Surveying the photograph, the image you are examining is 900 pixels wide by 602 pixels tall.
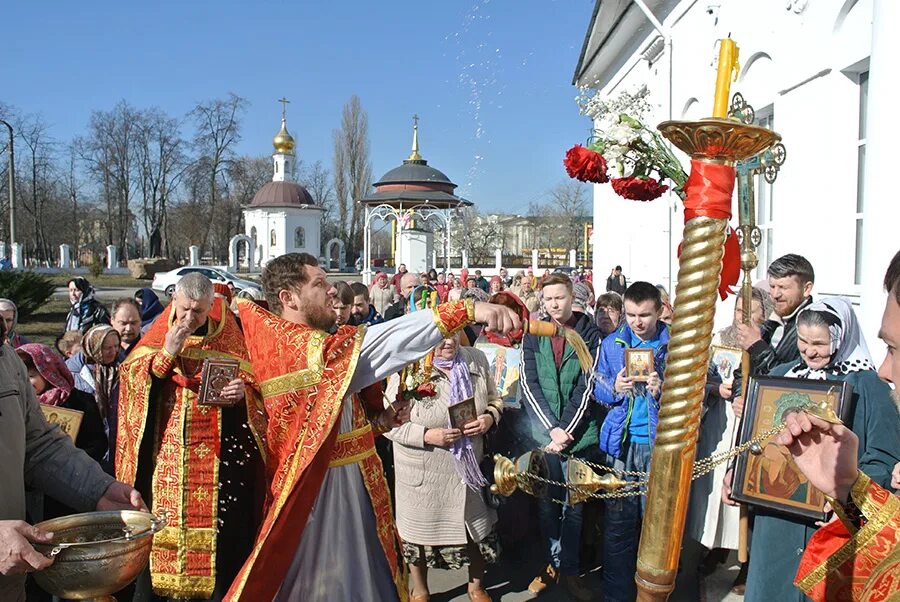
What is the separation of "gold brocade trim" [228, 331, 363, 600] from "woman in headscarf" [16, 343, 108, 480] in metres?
1.94

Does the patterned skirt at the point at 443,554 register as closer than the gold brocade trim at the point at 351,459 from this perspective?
No

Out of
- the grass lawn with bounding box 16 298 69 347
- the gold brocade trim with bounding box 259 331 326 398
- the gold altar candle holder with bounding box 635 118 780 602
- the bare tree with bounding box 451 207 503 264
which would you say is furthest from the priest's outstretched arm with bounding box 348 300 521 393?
the bare tree with bounding box 451 207 503 264

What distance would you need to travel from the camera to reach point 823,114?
7219 millimetres

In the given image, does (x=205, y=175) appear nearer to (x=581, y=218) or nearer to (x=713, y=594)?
(x=581, y=218)

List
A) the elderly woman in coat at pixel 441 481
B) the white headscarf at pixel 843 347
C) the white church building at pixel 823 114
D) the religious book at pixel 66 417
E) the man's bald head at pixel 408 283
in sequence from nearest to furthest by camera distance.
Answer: the white headscarf at pixel 843 347 < the religious book at pixel 66 417 < the elderly woman in coat at pixel 441 481 < the white church building at pixel 823 114 < the man's bald head at pixel 408 283

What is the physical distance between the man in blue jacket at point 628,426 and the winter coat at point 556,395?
0.13 m

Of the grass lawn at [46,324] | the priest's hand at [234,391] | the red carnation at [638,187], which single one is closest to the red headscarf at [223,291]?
the priest's hand at [234,391]

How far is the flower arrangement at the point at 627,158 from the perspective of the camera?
2.47 metres

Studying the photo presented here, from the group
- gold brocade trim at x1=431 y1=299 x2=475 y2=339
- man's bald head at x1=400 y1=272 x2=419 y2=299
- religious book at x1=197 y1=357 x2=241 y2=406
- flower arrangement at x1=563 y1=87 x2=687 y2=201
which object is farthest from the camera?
man's bald head at x1=400 y1=272 x2=419 y2=299

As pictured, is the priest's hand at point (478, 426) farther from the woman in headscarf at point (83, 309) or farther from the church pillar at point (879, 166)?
the woman in headscarf at point (83, 309)

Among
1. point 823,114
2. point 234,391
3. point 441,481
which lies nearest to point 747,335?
point 441,481

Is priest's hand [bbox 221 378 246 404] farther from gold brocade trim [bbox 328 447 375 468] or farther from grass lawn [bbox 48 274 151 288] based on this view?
grass lawn [bbox 48 274 151 288]

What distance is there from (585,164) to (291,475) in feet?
5.74

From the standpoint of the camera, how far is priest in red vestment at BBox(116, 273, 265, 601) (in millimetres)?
4336
